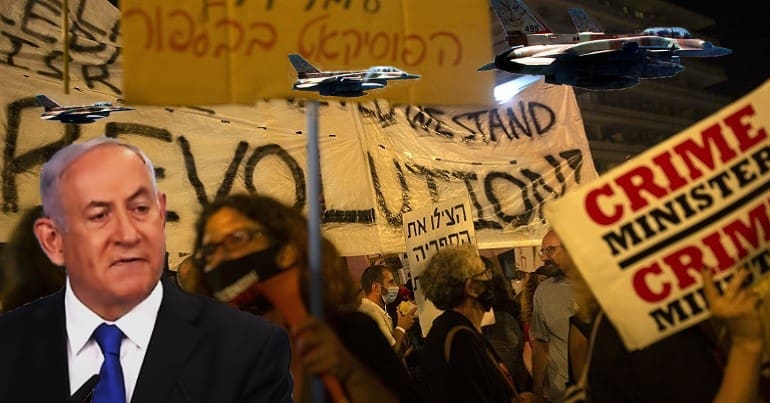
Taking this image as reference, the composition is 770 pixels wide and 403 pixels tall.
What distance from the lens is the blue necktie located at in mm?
943

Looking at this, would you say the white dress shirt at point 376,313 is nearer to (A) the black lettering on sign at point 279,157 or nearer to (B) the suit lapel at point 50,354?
(A) the black lettering on sign at point 279,157

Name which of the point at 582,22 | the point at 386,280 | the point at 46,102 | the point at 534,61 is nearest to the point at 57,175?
the point at 46,102

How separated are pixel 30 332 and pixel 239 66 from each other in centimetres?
53

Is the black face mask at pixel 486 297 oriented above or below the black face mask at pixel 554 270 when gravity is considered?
below

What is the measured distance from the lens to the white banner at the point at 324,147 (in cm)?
135

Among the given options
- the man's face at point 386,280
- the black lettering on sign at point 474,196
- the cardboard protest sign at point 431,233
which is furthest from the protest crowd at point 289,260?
the man's face at point 386,280

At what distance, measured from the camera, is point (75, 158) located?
3.16 feet

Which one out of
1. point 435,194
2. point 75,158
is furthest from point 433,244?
point 75,158

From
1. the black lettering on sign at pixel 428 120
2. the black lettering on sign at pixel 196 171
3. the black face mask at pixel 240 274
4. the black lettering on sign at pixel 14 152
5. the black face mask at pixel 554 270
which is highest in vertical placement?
the black lettering on sign at pixel 428 120

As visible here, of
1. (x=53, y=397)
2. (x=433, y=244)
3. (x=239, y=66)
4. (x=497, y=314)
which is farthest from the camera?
(x=497, y=314)

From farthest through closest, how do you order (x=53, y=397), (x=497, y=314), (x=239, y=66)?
(x=497, y=314) → (x=239, y=66) → (x=53, y=397)

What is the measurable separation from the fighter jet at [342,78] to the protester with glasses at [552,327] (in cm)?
54

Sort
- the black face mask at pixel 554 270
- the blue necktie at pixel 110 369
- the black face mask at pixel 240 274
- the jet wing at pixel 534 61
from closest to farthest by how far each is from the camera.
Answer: the blue necktie at pixel 110 369 < the black face mask at pixel 240 274 < the jet wing at pixel 534 61 < the black face mask at pixel 554 270

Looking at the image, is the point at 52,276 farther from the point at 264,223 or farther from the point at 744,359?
the point at 744,359
